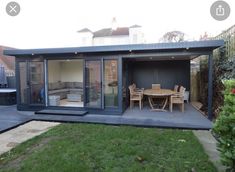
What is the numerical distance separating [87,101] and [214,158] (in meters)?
4.50

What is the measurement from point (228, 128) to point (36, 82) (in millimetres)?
6603

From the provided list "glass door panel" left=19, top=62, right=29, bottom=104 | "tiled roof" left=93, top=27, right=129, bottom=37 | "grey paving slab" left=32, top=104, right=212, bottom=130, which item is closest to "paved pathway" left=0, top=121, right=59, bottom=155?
"grey paving slab" left=32, top=104, right=212, bottom=130

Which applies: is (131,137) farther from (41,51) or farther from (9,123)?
(41,51)

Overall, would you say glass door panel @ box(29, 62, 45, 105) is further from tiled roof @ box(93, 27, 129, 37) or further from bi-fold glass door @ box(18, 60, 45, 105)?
tiled roof @ box(93, 27, 129, 37)

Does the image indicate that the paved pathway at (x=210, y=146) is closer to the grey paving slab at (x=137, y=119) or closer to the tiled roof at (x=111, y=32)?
the grey paving slab at (x=137, y=119)

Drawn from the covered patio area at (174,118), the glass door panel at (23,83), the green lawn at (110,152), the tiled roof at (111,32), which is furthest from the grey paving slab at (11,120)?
the tiled roof at (111,32)

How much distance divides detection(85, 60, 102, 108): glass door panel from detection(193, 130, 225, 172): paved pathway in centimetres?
336

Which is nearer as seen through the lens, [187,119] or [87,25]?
[187,119]

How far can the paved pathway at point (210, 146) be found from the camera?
2948 mm

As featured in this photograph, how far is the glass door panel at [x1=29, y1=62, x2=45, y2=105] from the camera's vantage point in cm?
697

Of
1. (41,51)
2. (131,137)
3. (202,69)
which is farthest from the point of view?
(202,69)

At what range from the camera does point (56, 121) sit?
224 inches

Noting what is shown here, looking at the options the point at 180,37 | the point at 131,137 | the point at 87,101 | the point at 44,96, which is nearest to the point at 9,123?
the point at 44,96

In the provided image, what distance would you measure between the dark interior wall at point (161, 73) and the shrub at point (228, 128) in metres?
6.41
